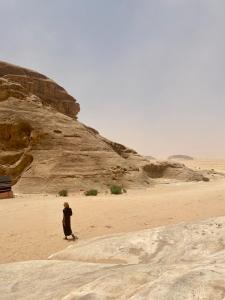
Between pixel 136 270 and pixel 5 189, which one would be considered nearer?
pixel 136 270

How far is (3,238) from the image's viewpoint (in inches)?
435

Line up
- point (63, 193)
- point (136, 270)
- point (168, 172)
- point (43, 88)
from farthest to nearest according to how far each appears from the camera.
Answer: point (43, 88)
point (168, 172)
point (63, 193)
point (136, 270)

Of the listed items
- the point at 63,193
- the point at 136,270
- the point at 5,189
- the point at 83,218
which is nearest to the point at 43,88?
the point at 63,193

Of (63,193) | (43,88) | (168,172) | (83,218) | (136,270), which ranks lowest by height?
(83,218)

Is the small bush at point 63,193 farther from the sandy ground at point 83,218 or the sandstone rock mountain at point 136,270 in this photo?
the sandstone rock mountain at point 136,270

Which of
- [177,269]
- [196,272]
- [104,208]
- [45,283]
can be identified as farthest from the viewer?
[104,208]

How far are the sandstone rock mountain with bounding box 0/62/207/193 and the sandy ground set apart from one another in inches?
344

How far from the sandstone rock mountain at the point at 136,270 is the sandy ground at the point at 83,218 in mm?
2815

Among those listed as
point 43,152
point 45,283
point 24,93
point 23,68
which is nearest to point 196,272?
point 45,283

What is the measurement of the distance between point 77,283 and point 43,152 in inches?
1004

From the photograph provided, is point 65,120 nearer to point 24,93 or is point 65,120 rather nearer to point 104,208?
point 24,93

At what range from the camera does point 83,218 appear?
45.4 feet

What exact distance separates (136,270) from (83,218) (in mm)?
9756

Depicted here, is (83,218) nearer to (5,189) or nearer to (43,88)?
(5,189)
